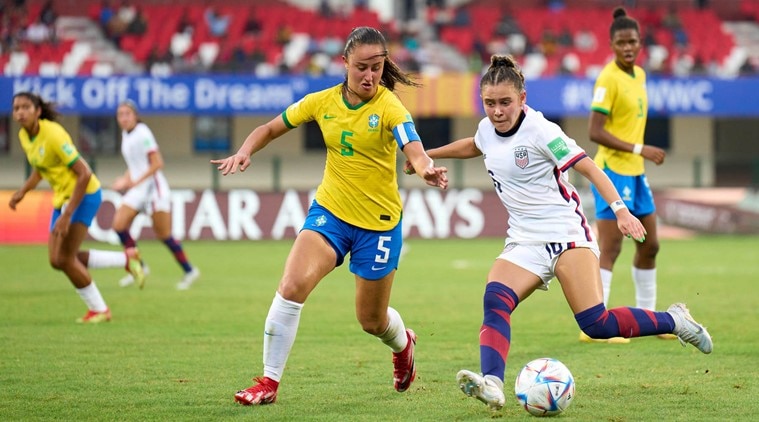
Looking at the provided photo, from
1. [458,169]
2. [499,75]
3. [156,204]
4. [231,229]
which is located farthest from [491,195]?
[499,75]

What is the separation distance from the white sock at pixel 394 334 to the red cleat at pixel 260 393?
2.78 ft

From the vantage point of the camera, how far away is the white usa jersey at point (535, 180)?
272 inches

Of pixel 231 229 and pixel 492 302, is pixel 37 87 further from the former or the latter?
pixel 492 302

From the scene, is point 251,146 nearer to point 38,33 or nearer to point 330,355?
Answer: point 330,355

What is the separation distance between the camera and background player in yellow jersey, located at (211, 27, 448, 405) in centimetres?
700

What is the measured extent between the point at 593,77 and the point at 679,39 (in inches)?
196

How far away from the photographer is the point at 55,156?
11281 mm

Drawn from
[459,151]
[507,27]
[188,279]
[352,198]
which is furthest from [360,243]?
[507,27]

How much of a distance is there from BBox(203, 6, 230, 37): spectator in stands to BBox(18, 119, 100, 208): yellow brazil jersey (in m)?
19.4

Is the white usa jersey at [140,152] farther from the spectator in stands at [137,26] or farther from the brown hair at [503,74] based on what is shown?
the spectator in stands at [137,26]

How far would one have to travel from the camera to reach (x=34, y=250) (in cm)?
2159

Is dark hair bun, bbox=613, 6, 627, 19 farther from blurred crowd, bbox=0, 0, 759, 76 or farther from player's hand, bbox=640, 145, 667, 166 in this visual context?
blurred crowd, bbox=0, 0, 759, 76

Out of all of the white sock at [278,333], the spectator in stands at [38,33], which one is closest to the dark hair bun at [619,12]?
the white sock at [278,333]

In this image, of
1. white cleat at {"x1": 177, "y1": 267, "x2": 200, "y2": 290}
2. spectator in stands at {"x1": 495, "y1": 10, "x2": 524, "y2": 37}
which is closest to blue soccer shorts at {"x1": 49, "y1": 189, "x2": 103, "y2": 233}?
white cleat at {"x1": 177, "y1": 267, "x2": 200, "y2": 290}
